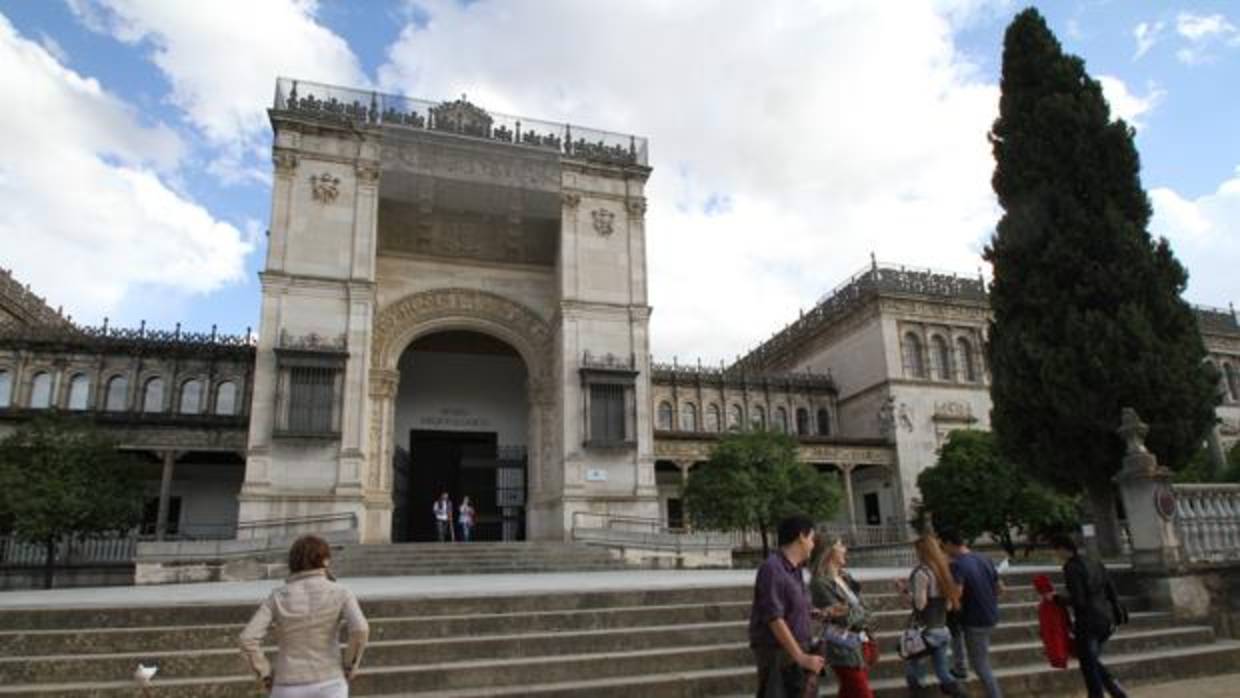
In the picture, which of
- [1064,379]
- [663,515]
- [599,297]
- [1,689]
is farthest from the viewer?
[663,515]

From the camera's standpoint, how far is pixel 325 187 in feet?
66.8

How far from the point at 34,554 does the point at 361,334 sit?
11.2m

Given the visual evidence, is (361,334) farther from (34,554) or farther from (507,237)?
(34,554)

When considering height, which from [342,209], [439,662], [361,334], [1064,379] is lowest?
[439,662]

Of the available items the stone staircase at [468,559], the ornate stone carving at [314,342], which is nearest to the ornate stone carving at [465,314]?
the ornate stone carving at [314,342]

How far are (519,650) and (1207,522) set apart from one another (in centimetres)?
916

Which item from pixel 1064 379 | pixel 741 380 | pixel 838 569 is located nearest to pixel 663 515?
pixel 741 380

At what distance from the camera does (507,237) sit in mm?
23312

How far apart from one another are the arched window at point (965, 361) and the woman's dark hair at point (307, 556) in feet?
107

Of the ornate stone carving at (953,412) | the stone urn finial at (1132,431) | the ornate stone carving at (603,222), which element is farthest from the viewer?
the ornate stone carving at (953,412)

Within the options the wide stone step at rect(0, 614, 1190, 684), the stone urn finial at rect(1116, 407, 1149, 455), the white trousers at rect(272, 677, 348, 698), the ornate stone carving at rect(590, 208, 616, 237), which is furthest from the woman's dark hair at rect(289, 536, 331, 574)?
the ornate stone carving at rect(590, 208, 616, 237)

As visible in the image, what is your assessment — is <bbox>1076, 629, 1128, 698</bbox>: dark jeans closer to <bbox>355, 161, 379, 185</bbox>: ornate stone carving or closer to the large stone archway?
the large stone archway

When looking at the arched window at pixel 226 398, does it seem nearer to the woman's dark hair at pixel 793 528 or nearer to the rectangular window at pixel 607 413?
the rectangular window at pixel 607 413

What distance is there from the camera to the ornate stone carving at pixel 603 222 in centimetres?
2236
